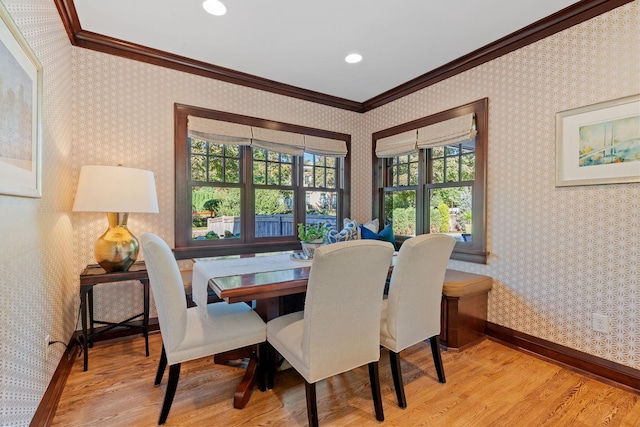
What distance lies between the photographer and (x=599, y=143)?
2.13m

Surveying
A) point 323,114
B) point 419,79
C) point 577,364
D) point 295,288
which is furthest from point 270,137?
point 577,364

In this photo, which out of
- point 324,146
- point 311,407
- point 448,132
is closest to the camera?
point 311,407

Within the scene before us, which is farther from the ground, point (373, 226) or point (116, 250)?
point (373, 226)

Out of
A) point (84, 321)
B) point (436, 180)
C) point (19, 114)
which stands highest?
point (19, 114)

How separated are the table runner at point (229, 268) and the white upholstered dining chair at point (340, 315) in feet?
1.78

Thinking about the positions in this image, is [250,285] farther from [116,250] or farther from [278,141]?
[278,141]

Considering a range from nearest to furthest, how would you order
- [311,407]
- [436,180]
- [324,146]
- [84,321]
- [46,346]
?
[311,407] < [46,346] < [84,321] < [436,180] < [324,146]

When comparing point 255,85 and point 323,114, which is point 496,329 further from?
point 255,85

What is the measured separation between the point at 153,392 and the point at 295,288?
114 centimetres

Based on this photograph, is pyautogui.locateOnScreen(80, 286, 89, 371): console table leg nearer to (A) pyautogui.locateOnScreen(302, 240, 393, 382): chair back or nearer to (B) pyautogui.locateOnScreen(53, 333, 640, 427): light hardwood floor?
(B) pyautogui.locateOnScreen(53, 333, 640, 427): light hardwood floor

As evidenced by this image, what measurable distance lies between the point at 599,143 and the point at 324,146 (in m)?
2.62

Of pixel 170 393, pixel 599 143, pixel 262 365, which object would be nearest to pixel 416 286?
pixel 262 365

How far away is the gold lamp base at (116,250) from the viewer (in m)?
2.32

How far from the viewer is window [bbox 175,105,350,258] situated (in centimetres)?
309
